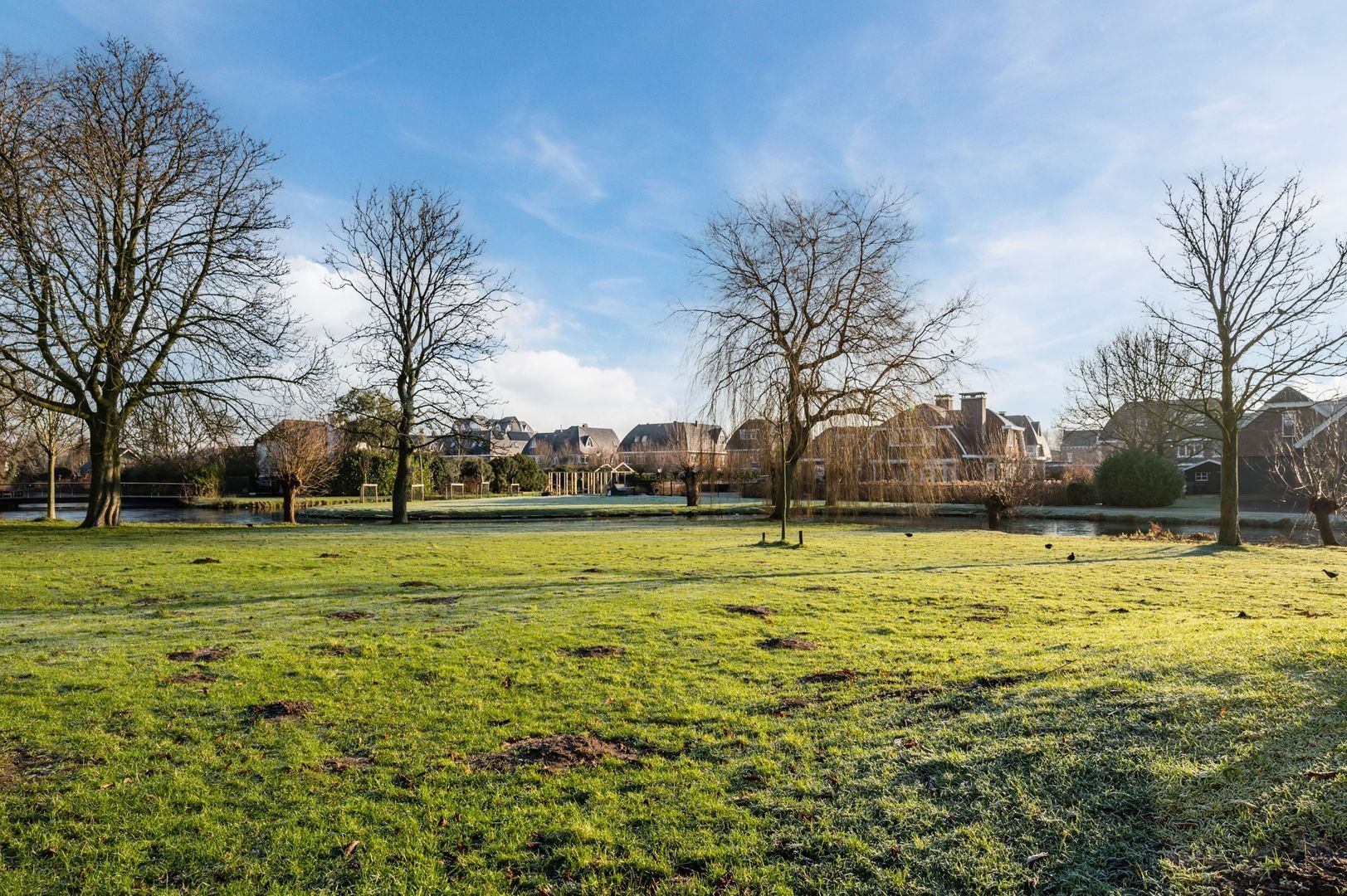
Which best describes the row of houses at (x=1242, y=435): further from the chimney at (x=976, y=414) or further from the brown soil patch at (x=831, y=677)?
the brown soil patch at (x=831, y=677)

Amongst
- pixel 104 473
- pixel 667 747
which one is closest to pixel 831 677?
pixel 667 747

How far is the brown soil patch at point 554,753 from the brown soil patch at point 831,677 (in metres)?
1.90

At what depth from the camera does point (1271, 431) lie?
4681 centimetres

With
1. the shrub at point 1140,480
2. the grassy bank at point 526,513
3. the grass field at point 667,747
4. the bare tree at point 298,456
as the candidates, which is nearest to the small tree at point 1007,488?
the shrub at point 1140,480

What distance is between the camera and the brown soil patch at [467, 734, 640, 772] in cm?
441

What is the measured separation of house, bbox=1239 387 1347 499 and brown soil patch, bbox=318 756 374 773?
46695 mm

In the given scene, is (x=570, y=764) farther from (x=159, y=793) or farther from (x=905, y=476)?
(x=905, y=476)

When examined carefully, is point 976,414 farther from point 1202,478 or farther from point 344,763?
point 344,763

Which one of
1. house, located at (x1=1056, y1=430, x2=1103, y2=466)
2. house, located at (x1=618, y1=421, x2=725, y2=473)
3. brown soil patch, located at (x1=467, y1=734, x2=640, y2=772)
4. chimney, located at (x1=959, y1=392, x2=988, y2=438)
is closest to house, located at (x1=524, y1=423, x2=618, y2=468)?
house, located at (x1=618, y1=421, x2=725, y2=473)

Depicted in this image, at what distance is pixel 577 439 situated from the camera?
101312 mm

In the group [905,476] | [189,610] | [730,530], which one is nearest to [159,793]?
[189,610]

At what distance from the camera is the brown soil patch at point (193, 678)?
581cm

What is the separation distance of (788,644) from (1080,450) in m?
86.8

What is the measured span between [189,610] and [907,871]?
8.54m
